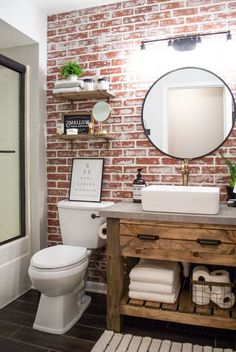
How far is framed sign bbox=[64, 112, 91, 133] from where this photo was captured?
2461 millimetres

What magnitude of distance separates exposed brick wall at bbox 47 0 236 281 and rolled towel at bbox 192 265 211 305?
0.64 m

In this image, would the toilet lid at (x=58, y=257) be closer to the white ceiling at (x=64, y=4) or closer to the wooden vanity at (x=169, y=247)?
the wooden vanity at (x=169, y=247)

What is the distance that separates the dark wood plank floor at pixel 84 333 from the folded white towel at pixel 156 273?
36cm

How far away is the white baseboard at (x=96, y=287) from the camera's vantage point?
8.44 ft

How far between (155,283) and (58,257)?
0.68 m

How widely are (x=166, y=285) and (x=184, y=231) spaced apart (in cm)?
40

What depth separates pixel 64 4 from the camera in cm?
248

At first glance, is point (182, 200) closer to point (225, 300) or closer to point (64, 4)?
point (225, 300)

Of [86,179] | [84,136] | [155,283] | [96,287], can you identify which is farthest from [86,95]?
[96,287]

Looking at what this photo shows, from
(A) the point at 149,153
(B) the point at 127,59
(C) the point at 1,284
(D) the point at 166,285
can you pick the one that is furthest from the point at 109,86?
(C) the point at 1,284

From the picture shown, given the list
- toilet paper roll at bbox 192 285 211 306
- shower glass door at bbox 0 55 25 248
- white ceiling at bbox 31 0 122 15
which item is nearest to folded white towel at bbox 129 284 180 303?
toilet paper roll at bbox 192 285 211 306

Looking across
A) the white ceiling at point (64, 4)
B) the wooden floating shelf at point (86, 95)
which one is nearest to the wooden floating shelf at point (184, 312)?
the wooden floating shelf at point (86, 95)

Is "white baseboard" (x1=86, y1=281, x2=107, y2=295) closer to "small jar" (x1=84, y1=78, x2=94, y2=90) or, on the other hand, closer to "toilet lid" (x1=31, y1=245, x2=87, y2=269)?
"toilet lid" (x1=31, y1=245, x2=87, y2=269)

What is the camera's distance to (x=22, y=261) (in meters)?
2.52
